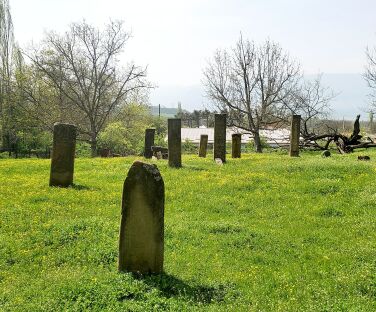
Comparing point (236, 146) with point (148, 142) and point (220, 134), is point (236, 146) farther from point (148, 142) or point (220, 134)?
point (148, 142)

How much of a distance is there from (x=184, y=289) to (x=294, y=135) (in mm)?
17704

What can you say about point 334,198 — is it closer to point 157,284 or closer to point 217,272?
point 217,272

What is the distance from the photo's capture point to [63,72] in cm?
3644

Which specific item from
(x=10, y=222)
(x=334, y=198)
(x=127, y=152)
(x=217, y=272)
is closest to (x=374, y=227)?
(x=334, y=198)

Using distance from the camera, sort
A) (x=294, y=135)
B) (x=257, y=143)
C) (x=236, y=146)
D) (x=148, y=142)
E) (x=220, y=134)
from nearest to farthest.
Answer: (x=220, y=134), (x=294, y=135), (x=148, y=142), (x=236, y=146), (x=257, y=143)

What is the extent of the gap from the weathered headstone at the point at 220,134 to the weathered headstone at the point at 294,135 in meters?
4.66

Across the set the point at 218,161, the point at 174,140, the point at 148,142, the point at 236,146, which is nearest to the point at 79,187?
the point at 174,140

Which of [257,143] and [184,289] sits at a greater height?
[257,143]

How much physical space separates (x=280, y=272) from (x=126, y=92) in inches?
1317

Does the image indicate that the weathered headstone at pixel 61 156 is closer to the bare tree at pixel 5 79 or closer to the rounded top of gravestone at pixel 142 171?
the rounded top of gravestone at pixel 142 171

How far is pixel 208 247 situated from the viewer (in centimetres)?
792

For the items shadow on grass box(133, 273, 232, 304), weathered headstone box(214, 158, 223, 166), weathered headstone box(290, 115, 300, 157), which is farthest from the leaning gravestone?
weathered headstone box(290, 115, 300, 157)

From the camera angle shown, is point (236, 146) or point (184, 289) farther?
point (236, 146)

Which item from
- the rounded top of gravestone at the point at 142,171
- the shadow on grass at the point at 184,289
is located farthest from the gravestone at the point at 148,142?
the shadow on grass at the point at 184,289
